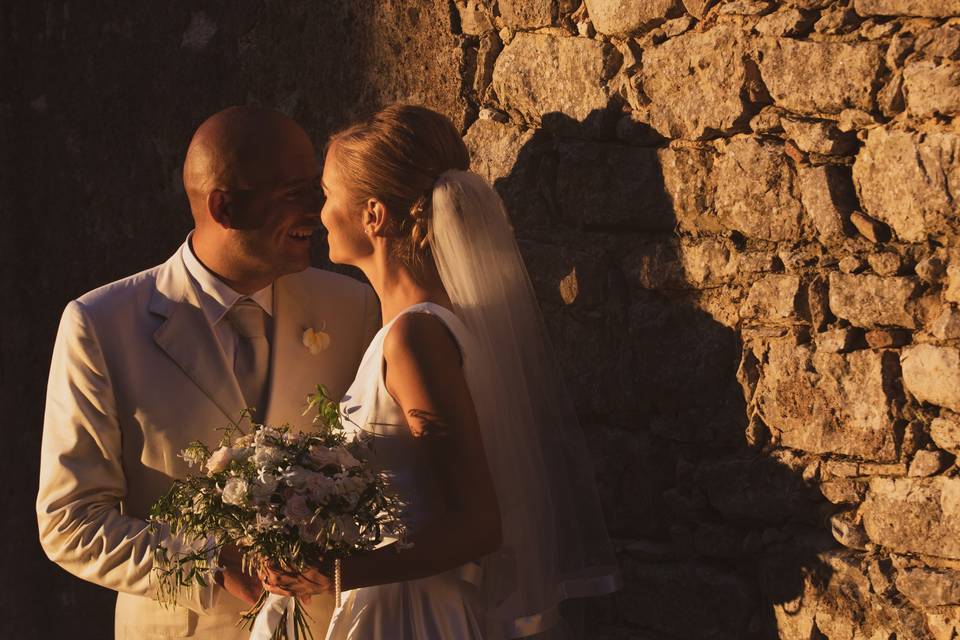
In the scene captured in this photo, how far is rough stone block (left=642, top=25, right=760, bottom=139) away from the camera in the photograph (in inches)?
115

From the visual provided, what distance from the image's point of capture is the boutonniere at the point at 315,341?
3.38 meters

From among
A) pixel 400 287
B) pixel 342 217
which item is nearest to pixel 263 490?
pixel 400 287

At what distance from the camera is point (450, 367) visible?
9.18 ft

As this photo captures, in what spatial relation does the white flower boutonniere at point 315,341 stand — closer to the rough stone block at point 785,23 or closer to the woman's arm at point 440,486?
the woman's arm at point 440,486

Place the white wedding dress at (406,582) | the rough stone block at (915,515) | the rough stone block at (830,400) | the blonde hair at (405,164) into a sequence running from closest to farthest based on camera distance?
the rough stone block at (915,515), the rough stone block at (830,400), the white wedding dress at (406,582), the blonde hair at (405,164)

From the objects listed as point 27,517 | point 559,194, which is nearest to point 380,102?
point 559,194

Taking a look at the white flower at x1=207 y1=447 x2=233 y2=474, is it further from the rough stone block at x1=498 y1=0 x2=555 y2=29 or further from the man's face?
the rough stone block at x1=498 y1=0 x2=555 y2=29

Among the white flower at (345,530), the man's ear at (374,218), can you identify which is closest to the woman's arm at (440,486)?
the white flower at (345,530)

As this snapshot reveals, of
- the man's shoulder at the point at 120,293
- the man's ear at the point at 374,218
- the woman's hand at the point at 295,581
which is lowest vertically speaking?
the woman's hand at the point at 295,581

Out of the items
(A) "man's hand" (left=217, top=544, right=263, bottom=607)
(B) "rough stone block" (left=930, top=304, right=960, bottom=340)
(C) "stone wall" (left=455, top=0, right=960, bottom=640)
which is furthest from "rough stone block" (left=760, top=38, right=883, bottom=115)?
(A) "man's hand" (left=217, top=544, right=263, bottom=607)

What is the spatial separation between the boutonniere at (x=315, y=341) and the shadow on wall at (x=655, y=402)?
0.62m

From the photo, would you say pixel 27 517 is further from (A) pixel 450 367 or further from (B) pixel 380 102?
(A) pixel 450 367

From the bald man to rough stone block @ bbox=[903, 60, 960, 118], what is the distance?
160cm

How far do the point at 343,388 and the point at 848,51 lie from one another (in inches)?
65.8
